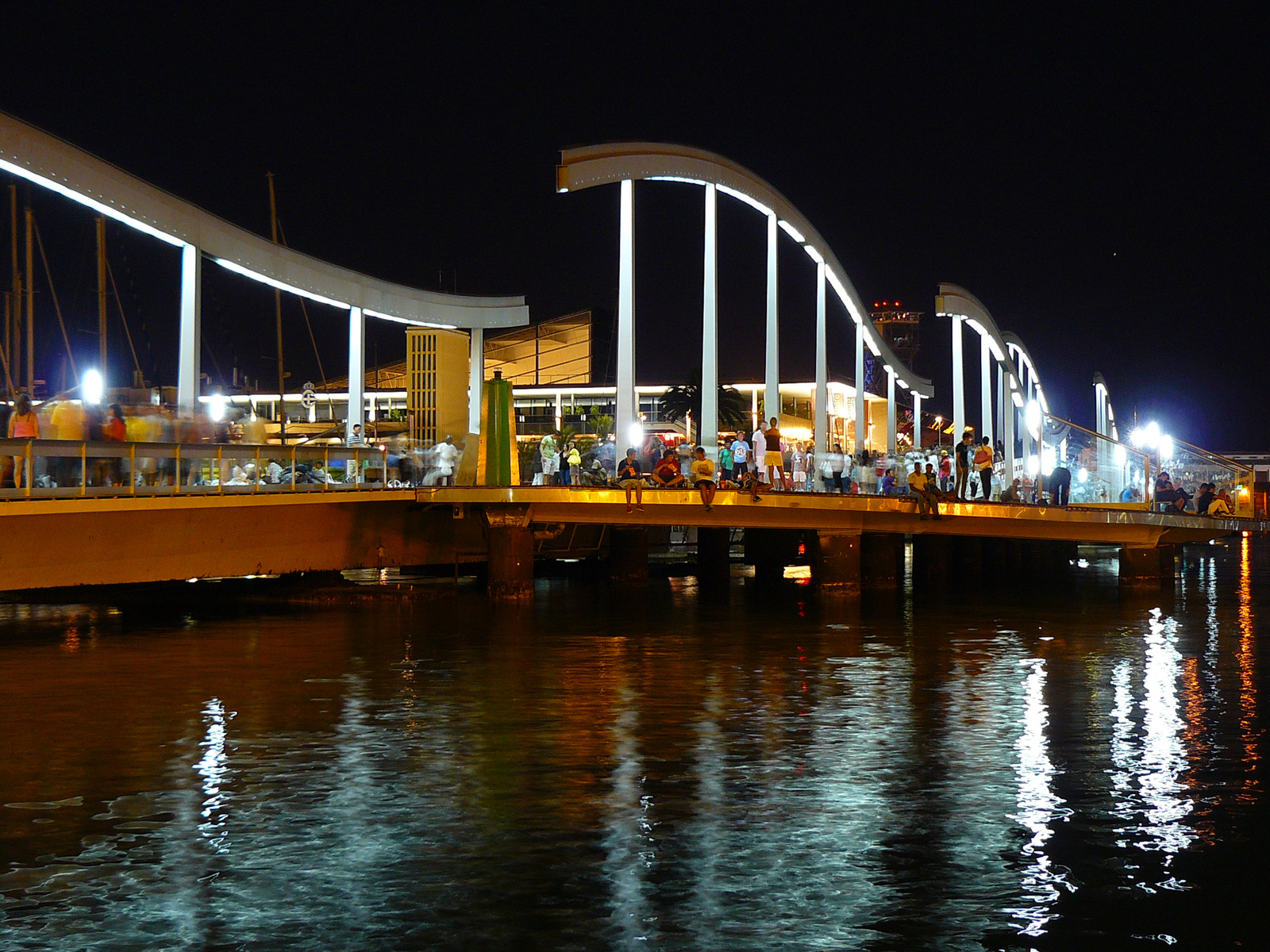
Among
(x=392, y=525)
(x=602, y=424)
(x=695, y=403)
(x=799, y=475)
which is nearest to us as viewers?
(x=392, y=525)

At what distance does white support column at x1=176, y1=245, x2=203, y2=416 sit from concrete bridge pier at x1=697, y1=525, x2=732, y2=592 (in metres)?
14.7

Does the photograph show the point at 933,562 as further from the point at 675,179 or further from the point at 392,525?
the point at 392,525

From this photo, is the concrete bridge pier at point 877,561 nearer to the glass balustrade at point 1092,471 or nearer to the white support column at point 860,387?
the glass balustrade at point 1092,471

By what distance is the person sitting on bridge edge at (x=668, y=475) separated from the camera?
95.6ft

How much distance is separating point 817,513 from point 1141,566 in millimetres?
8364

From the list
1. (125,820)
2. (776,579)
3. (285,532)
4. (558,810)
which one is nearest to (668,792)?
(558,810)

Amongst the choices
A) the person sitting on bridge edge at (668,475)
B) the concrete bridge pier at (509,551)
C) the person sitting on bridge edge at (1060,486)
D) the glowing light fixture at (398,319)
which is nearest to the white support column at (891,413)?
the glowing light fixture at (398,319)

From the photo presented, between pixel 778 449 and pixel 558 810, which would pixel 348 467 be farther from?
pixel 558 810

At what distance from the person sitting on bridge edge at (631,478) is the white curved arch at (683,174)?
5.70 meters

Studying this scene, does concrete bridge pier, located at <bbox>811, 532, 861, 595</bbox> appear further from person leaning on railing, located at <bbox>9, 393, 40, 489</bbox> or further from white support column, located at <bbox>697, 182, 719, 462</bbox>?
person leaning on railing, located at <bbox>9, 393, 40, 489</bbox>

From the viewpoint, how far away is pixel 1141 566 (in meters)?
34.1

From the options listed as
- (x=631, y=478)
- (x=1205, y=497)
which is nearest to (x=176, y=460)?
(x=631, y=478)

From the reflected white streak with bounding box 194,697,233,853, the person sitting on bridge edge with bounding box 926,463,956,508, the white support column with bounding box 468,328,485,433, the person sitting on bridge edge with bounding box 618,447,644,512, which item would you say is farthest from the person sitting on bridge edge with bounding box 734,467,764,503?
the reflected white streak with bounding box 194,697,233,853

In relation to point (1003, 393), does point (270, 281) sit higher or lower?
lower
